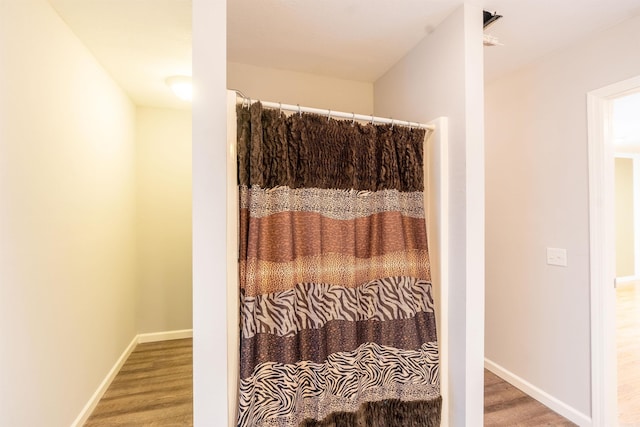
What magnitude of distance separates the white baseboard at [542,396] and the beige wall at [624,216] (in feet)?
15.5

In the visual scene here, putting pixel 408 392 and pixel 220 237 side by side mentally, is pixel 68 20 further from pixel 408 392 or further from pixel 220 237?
pixel 408 392

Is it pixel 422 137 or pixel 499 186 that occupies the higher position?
pixel 422 137

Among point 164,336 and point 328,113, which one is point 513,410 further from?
point 164,336

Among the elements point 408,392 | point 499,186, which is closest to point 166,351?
point 408,392

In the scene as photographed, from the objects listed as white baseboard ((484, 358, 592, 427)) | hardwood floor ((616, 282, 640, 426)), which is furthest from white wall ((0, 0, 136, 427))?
hardwood floor ((616, 282, 640, 426))

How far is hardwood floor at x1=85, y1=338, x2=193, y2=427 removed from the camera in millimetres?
1918

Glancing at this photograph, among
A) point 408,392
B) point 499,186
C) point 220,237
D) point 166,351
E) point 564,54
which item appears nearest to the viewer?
point 220,237

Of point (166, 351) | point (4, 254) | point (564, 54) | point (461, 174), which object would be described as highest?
point (564, 54)

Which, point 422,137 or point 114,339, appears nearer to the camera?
point 422,137

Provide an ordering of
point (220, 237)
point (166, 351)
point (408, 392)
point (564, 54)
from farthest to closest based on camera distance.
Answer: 1. point (166, 351)
2. point (564, 54)
3. point (408, 392)
4. point (220, 237)

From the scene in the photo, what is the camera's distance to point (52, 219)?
159cm

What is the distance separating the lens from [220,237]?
118 centimetres

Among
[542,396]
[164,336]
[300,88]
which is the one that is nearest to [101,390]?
[164,336]

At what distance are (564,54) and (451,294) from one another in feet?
5.91
